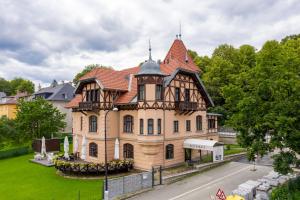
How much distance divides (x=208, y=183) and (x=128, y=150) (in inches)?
390

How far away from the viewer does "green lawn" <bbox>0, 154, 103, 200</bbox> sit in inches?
878

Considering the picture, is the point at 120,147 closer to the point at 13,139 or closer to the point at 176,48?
the point at 176,48

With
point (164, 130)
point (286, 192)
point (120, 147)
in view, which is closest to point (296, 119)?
point (286, 192)

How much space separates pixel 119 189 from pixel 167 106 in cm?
1085

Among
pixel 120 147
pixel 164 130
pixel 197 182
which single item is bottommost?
pixel 197 182

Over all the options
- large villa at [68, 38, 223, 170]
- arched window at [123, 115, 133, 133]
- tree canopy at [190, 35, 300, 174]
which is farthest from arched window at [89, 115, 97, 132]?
tree canopy at [190, 35, 300, 174]

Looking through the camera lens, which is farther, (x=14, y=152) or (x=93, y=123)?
(x=14, y=152)

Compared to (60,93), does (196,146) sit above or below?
below

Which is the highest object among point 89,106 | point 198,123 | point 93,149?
point 89,106

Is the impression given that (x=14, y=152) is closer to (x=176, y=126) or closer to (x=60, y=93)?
(x=60, y=93)

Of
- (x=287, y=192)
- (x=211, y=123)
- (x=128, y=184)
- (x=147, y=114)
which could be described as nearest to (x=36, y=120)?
(x=147, y=114)

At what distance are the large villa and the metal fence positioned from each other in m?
5.05

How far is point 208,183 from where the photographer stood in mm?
24562

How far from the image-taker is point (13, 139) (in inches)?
1766
